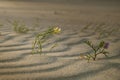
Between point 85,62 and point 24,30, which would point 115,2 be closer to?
point 24,30

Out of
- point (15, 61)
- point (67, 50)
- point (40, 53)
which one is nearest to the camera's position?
point (15, 61)

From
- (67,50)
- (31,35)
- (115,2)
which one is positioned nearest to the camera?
(67,50)

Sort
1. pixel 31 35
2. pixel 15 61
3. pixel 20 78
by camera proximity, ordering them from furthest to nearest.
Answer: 1. pixel 31 35
2. pixel 15 61
3. pixel 20 78

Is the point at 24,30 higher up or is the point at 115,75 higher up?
the point at 24,30

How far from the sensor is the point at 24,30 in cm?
373

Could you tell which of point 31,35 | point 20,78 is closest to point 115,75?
point 20,78

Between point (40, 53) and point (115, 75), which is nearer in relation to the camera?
point (115, 75)

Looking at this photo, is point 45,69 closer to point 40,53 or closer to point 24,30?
point 40,53

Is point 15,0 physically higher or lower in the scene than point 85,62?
higher

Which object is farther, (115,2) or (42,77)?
(115,2)

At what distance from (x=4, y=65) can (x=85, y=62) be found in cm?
66

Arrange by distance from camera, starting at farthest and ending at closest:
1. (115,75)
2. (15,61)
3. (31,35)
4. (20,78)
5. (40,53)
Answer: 1. (31,35)
2. (40,53)
3. (15,61)
4. (115,75)
5. (20,78)

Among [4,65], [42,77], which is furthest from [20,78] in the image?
[4,65]

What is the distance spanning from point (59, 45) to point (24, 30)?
34.3 inches
